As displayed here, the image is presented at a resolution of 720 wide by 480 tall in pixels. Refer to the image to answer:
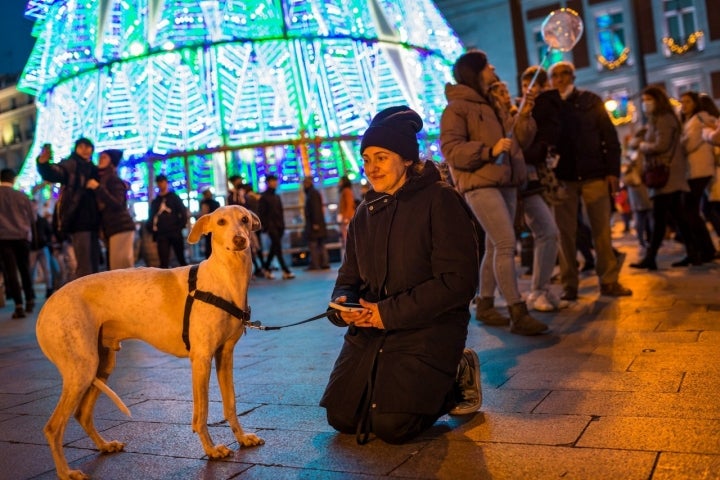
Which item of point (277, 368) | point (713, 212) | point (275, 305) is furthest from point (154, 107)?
point (277, 368)

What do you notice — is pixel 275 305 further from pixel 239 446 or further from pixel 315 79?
pixel 315 79

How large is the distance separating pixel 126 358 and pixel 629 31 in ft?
123

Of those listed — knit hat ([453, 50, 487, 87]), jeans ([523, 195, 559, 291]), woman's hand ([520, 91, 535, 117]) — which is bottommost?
jeans ([523, 195, 559, 291])

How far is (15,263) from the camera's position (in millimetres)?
10227

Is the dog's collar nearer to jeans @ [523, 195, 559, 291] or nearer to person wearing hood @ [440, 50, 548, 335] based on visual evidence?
person wearing hood @ [440, 50, 548, 335]

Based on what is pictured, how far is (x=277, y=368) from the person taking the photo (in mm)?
5191

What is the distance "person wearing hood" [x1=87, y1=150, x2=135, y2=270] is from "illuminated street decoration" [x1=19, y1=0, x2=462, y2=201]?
10240mm

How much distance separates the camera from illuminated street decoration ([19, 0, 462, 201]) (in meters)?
18.6

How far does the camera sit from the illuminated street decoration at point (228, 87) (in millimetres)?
18578

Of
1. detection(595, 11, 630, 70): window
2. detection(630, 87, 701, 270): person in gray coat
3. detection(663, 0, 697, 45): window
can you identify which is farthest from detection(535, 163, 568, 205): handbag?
detection(663, 0, 697, 45): window

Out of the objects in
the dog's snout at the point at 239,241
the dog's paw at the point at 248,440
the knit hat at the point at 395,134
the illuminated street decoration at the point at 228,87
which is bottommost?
the dog's paw at the point at 248,440

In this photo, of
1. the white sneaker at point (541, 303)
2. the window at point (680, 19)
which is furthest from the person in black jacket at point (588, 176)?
the window at point (680, 19)

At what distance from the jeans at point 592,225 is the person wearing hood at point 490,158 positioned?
1.36m

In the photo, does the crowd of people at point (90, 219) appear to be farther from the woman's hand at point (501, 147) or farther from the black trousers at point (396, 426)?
the black trousers at point (396, 426)
